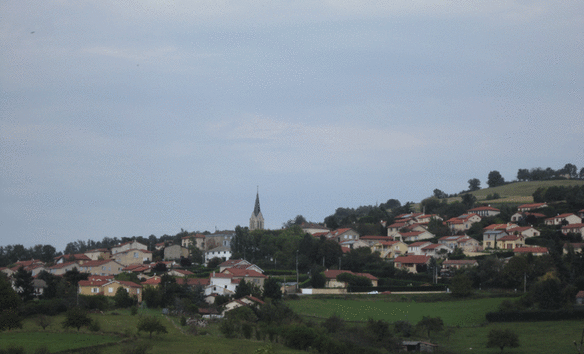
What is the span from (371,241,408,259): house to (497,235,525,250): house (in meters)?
12.3

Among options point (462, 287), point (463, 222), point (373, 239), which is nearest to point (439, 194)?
point (463, 222)

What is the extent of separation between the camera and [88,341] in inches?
1359

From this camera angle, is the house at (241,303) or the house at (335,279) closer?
the house at (241,303)

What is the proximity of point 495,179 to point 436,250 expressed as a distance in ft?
256

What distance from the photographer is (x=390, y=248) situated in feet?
269

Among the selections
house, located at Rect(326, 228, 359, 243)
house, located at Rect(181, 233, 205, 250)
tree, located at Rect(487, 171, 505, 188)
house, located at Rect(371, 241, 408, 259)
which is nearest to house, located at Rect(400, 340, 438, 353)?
house, located at Rect(371, 241, 408, 259)

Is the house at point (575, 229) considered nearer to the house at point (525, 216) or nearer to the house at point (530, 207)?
the house at point (525, 216)

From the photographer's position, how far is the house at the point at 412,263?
69125 millimetres

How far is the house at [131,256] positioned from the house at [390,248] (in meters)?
33.4

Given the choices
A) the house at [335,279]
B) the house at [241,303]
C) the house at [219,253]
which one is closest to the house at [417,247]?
the house at [335,279]

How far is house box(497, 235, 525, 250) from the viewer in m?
74.1

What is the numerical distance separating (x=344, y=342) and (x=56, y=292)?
29899mm

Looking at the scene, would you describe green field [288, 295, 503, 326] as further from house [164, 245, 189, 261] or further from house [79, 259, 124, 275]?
house [164, 245, 189, 261]

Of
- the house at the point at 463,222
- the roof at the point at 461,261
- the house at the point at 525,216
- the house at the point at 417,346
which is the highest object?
the house at the point at 525,216
